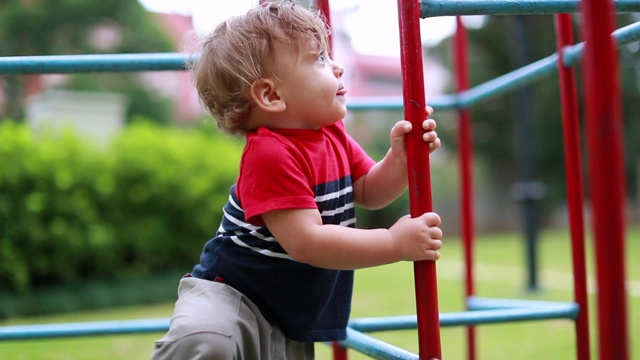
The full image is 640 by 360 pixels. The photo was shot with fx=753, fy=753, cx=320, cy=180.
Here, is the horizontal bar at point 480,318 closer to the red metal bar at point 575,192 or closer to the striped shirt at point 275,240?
the red metal bar at point 575,192

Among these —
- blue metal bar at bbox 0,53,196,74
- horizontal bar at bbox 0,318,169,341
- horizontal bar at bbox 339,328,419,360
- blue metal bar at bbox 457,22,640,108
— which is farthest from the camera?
horizontal bar at bbox 0,318,169,341

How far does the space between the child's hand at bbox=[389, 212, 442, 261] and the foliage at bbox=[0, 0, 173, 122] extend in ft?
30.9

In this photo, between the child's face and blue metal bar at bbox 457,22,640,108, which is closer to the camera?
the child's face

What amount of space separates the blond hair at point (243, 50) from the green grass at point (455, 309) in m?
1.51

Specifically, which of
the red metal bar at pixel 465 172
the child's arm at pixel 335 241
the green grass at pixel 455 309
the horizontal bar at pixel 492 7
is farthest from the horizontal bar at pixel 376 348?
the green grass at pixel 455 309

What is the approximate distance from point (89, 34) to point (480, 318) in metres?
10.1

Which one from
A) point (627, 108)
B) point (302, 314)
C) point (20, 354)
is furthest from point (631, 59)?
point (302, 314)

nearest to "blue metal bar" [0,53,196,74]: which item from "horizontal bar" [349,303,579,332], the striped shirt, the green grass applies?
the striped shirt

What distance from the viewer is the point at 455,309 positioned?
396 centimetres

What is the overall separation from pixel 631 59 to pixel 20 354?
11462 mm

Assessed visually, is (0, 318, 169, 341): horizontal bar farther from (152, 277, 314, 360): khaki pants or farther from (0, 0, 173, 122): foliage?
(0, 0, 173, 122): foliage

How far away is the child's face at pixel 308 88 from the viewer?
119cm

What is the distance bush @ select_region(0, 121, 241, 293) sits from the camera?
4.80m

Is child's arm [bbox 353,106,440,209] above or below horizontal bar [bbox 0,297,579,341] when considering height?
above
